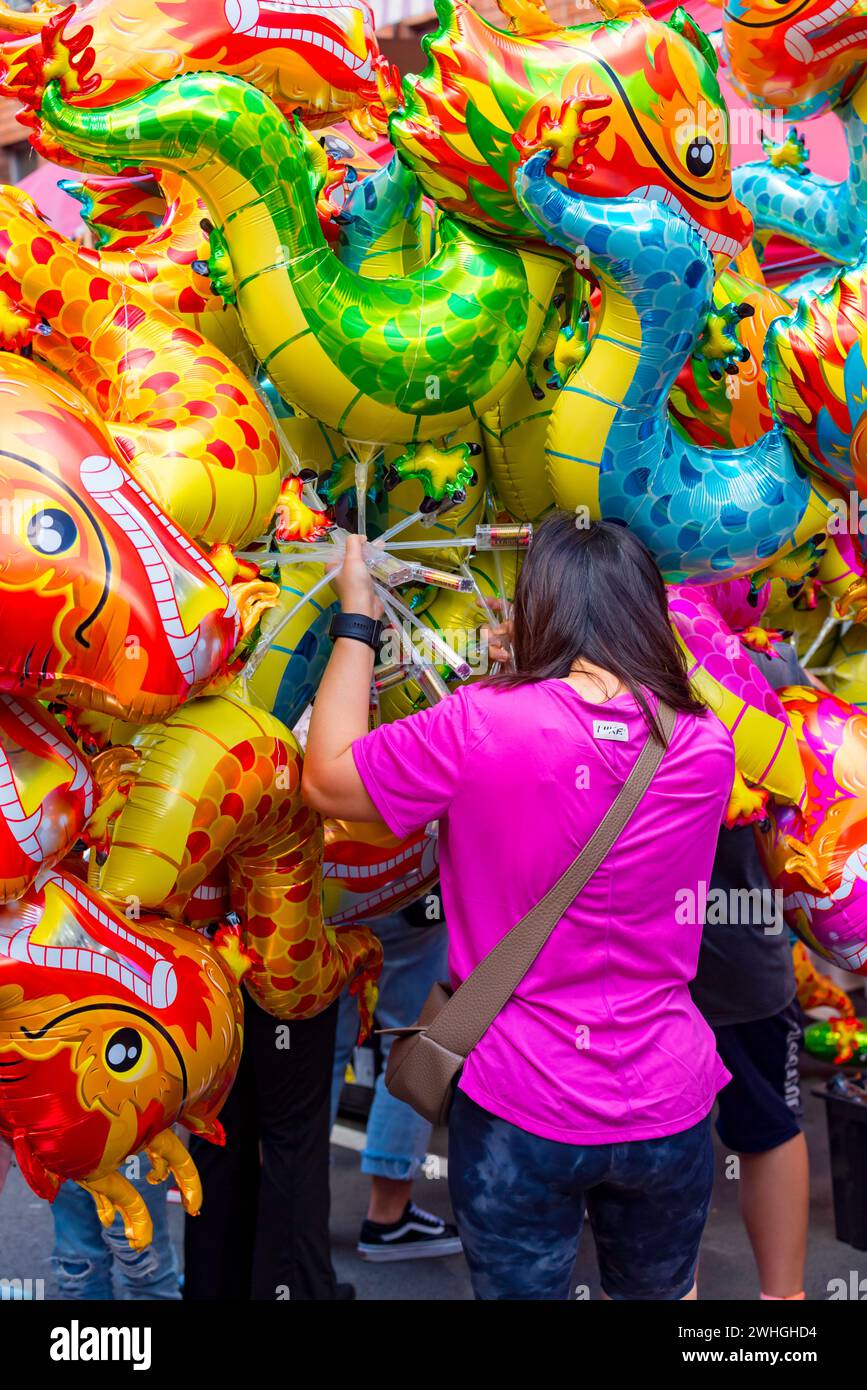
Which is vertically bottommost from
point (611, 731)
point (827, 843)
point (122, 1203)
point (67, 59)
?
point (122, 1203)

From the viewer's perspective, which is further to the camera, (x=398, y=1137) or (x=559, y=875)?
(x=398, y=1137)

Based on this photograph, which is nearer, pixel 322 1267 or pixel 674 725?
pixel 674 725

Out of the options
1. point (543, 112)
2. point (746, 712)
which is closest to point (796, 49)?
point (543, 112)

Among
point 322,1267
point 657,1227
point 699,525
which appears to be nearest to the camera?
point 657,1227

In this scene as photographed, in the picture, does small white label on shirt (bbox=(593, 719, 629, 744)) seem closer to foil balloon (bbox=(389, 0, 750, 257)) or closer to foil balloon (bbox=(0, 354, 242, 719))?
foil balloon (bbox=(0, 354, 242, 719))

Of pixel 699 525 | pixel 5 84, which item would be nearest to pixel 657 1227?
pixel 699 525

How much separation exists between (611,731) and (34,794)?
0.67 metres

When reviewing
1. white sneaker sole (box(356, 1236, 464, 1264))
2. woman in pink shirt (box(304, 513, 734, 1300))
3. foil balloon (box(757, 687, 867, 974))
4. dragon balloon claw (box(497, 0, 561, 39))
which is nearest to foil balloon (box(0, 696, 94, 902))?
woman in pink shirt (box(304, 513, 734, 1300))

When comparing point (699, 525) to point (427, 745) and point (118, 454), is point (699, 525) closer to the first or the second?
point (427, 745)

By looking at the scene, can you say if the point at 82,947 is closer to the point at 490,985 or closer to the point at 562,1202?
the point at 490,985

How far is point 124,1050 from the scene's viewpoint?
1.65m

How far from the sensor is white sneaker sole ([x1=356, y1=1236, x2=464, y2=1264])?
10.4ft

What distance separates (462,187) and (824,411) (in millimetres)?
623

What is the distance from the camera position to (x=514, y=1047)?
64.1 inches
